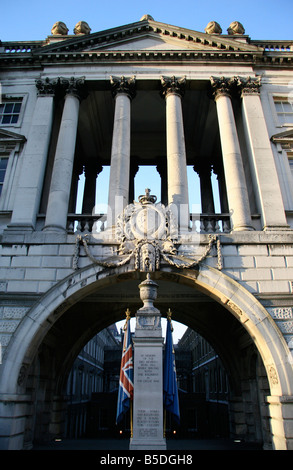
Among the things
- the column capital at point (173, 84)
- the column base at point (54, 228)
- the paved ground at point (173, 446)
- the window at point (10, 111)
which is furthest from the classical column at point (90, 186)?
the paved ground at point (173, 446)

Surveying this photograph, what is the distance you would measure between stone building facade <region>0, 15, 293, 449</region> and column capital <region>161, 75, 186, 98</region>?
0.09 m

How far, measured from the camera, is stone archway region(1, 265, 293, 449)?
11133mm

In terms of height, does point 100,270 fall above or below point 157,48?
below

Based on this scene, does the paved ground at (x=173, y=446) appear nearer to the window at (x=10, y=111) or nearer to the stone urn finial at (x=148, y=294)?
the stone urn finial at (x=148, y=294)

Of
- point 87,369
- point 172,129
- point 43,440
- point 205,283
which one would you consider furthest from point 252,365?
point 87,369

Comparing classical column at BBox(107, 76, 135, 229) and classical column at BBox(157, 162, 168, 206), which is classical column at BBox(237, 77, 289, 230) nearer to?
classical column at BBox(107, 76, 135, 229)

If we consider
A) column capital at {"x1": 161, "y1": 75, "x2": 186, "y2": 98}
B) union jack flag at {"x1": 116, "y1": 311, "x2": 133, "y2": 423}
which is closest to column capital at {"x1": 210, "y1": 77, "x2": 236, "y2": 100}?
column capital at {"x1": 161, "y1": 75, "x2": 186, "y2": 98}

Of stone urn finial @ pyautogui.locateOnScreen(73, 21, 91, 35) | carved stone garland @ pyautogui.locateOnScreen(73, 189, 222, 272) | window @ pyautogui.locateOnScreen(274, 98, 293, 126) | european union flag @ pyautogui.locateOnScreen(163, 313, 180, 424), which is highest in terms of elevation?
stone urn finial @ pyautogui.locateOnScreen(73, 21, 91, 35)

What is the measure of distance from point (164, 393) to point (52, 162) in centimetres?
1190

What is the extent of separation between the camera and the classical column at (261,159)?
571 inches

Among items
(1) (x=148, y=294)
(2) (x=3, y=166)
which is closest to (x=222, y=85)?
(2) (x=3, y=166)

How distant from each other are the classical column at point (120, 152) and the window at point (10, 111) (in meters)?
4.96
